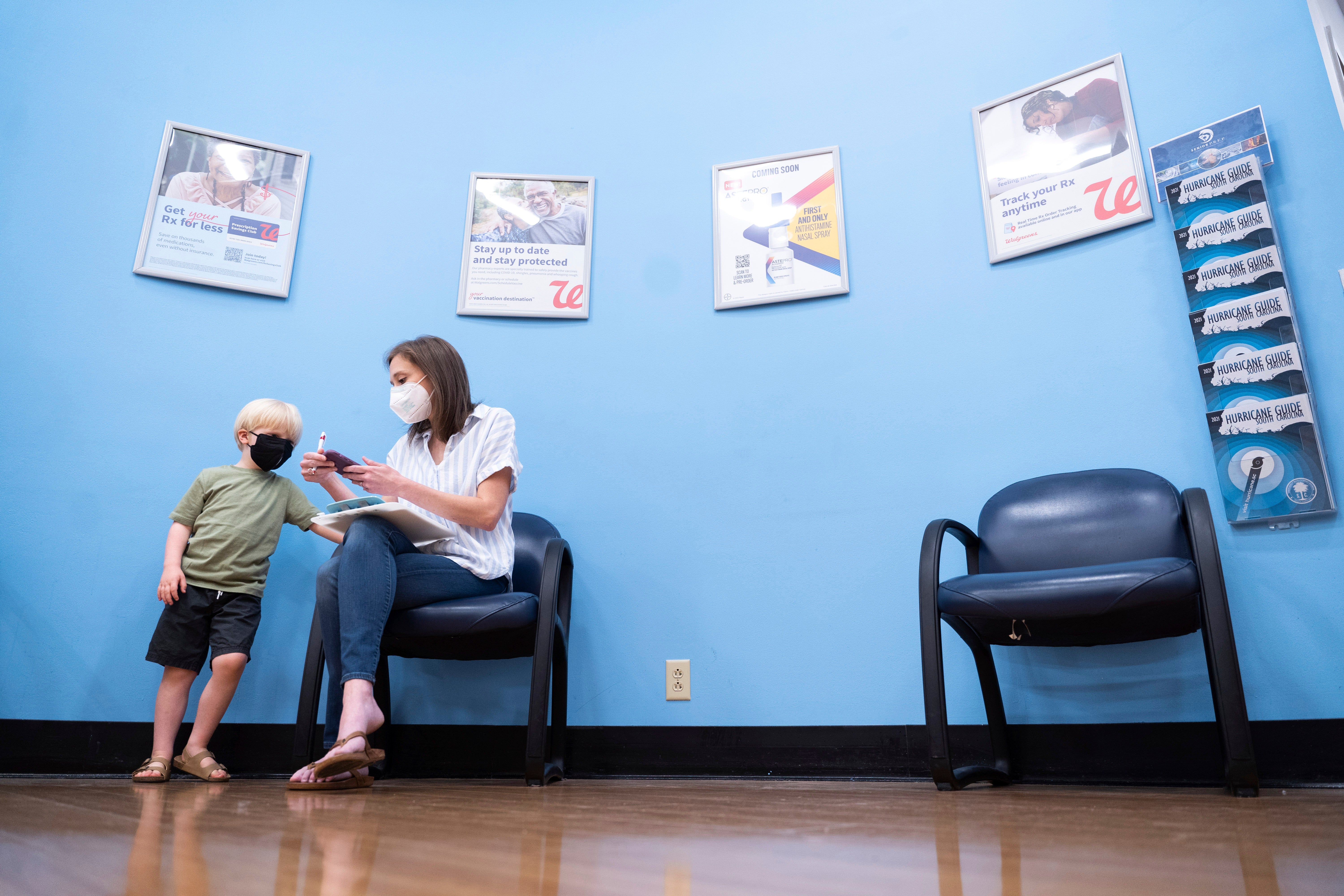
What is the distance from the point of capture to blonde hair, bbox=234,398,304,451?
2.11 metres

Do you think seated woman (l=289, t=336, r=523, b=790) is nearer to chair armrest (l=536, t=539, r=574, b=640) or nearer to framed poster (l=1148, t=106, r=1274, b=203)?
chair armrest (l=536, t=539, r=574, b=640)

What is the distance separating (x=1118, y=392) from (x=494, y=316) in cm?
175

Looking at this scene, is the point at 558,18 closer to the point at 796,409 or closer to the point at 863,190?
the point at 863,190

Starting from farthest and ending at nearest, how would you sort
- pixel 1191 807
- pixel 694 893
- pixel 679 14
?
1. pixel 679 14
2. pixel 1191 807
3. pixel 694 893

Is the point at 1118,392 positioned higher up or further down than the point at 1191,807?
higher up

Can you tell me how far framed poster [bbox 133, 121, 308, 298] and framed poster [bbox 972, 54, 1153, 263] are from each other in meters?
2.11

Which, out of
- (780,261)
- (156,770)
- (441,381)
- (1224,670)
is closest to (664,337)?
(780,261)

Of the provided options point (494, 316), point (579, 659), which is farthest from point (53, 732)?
point (494, 316)

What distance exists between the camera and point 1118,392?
6.20 ft

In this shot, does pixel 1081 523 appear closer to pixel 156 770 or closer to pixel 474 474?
pixel 474 474

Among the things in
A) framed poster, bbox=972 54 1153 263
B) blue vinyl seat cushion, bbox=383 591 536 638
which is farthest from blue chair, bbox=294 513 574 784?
framed poster, bbox=972 54 1153 263

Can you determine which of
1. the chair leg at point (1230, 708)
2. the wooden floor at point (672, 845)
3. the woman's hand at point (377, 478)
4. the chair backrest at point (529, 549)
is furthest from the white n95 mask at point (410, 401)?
the chair leg at point (1230, 708)

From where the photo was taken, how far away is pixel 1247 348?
1750mm

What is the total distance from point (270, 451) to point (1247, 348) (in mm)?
2411
